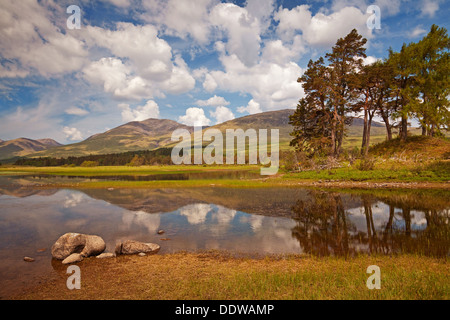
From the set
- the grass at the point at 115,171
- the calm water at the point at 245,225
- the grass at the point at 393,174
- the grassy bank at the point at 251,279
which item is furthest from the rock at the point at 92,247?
the grass at the point at 115,171

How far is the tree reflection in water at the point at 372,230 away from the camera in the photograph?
13.1m

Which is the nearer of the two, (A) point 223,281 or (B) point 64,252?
(A) point 223,281

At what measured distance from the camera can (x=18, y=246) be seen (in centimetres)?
1608

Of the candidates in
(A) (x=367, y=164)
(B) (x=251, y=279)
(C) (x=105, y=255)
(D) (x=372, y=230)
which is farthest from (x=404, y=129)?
(C) (x=105, y=255)

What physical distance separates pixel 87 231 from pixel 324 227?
65.3ft

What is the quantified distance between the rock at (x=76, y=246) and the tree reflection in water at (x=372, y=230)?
12910mm

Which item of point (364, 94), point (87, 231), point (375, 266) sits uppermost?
point (364, 94)

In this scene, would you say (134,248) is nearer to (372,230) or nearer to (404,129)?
(372,230)

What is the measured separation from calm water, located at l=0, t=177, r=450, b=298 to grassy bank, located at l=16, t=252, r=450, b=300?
6.00 feet

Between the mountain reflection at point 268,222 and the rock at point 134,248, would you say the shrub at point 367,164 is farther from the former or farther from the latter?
the rock at point 134,248

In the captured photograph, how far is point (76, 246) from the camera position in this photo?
46.3ft
